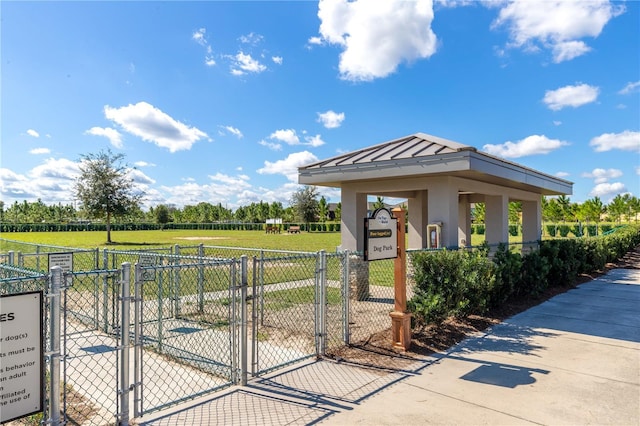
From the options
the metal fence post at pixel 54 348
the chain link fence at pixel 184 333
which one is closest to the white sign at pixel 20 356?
the metal fence post at pixel 54 348

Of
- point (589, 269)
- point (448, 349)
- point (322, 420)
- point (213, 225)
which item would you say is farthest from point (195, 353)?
point (213, 225)

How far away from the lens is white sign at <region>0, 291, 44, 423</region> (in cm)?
265

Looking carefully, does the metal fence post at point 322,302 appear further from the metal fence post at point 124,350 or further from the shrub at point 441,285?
the metal fence post at point 124,350

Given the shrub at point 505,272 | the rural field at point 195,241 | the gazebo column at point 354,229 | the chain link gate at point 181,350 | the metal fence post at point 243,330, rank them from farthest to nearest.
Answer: the rural field at point 195,241 → the gazebo column at point 354,229 → the shrub at point 505,272 → the metal fence post at point 243,330 → the chain link gate at point 181,350

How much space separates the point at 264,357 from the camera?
214 inches

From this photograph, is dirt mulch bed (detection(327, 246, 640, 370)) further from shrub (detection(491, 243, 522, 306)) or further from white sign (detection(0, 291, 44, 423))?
white sign (detection(0, 291, 44, 423))

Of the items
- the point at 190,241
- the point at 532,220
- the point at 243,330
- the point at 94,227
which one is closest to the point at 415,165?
the point at 243,330

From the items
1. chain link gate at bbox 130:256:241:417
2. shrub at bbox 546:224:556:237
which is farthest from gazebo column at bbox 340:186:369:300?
shrub at bbox 546:224:556:237

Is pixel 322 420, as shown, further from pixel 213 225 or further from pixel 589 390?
pixel 213 225

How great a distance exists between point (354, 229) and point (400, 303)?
13.7 feet

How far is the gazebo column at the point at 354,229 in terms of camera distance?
371 inches

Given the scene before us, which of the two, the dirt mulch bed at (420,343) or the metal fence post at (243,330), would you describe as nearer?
the metal fence post at (243,330)

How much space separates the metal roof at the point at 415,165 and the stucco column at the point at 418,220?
263 cm

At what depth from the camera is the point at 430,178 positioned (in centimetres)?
840
